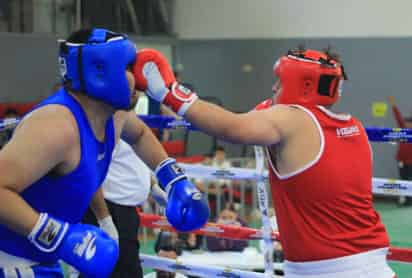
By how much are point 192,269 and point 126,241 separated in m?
0.58

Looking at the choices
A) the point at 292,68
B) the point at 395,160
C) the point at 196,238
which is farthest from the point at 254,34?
the point at 292,68

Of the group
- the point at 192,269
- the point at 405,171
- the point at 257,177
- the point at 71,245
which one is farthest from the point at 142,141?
the point at 405,171

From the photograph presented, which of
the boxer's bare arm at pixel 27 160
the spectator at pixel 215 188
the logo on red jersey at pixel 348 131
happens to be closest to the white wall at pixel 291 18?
the spectator at pixel 215 188

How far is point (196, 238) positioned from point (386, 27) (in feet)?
17.1

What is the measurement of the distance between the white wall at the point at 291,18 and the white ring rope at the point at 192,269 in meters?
6.60

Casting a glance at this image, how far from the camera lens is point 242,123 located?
246cm

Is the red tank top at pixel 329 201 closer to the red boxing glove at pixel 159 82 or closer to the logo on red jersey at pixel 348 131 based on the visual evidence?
the logo on red jersey at pixel 348 131

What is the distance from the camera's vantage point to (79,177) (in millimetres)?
2311

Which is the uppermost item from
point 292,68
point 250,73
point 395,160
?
point 292,68

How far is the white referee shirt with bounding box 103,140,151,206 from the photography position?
365 cm

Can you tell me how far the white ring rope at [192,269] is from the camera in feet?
13.0

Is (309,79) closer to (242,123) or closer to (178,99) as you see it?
(242,123)

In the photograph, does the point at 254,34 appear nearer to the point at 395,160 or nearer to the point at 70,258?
the point at 395,160

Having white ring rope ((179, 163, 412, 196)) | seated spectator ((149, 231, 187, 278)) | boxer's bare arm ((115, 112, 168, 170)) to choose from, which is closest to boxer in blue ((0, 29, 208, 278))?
boxer's bare arm ((115, 112, 168, 170))
